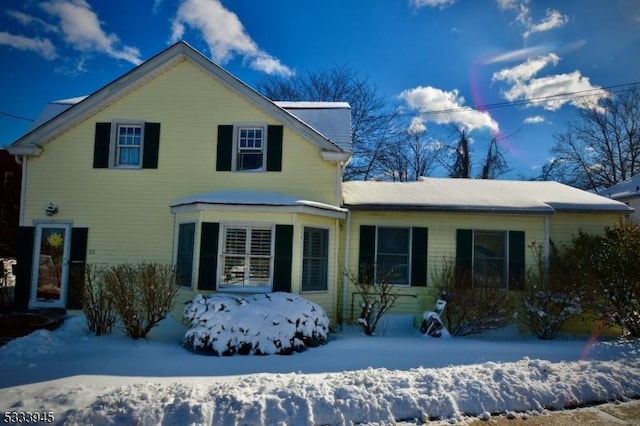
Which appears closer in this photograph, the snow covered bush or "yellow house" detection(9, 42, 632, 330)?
the snow covered bush

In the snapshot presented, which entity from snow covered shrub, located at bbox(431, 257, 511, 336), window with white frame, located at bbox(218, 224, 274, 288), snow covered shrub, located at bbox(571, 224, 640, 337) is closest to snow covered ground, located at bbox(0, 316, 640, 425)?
snow covered shrub, located at bbox(571, 224, 640, 337)

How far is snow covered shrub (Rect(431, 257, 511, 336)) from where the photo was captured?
935cm

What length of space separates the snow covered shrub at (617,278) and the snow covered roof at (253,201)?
6121 millimetres

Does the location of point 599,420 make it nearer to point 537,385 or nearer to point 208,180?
point 537,385

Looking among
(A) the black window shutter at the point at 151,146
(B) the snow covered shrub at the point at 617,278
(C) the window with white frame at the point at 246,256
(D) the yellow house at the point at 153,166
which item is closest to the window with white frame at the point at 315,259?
(D) the yellow house at the point at 153,166

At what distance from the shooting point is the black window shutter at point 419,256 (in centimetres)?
1073

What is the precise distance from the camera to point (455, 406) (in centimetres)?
491

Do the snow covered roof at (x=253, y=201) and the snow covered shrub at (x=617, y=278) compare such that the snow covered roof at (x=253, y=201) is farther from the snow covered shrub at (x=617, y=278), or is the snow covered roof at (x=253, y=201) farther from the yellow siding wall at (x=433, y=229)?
the snow covered shrub at (x=617, y=278)

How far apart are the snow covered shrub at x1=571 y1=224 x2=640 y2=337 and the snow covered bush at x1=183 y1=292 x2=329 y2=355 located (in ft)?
21.0

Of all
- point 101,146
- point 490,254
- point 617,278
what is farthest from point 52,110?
point 617,278

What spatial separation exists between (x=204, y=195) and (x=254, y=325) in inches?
169

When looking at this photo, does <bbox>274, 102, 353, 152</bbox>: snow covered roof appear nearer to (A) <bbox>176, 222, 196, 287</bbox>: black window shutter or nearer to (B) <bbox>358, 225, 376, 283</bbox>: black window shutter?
(B) <bbox>358, 225, 376, 283</bbox>: black window shutter

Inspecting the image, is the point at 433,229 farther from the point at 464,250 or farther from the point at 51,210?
the point at 51,210

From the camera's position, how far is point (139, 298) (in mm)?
8266
